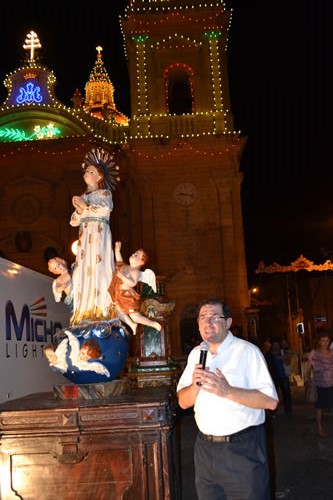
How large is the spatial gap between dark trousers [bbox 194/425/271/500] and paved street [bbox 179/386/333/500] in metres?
3.22

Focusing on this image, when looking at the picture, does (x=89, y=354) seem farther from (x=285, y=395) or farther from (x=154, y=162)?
(x=154, y=162)

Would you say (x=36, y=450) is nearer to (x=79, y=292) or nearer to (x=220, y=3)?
(x=79, y=292)

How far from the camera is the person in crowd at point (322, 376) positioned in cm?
1028

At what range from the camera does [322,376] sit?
1041 cm

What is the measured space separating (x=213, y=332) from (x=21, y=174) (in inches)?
912

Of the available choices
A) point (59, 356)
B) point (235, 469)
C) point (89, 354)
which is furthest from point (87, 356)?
point (235, 469)

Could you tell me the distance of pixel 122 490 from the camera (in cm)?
448

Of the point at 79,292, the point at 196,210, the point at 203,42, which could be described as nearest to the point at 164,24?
the point at 203,42

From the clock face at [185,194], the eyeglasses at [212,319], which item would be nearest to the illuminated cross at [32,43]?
the clock face at [185,194]

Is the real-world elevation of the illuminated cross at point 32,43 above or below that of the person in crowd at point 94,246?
above

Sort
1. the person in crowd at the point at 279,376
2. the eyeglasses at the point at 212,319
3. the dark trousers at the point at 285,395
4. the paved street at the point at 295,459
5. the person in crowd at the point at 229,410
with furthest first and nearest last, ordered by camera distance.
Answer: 1. the dark trousers at the point at 285,395
2. the person in crowd at the point at 279,376
3. the paved street at the point at 295,459
4. the eyeglasses at the point at 212,319
5. the person in crowd at the point at 229,410

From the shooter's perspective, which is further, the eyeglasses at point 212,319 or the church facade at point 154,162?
the church facade at point 154,162

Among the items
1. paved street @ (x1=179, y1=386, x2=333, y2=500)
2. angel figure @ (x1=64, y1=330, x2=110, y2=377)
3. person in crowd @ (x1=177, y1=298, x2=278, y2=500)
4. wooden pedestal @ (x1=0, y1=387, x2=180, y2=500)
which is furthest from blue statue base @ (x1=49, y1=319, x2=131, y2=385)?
paved street @ (x1=179, y1=386, x2=333, y2=500)

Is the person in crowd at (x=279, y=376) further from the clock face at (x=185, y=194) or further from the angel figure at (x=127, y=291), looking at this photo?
the clock face at (x=185, y=194)
